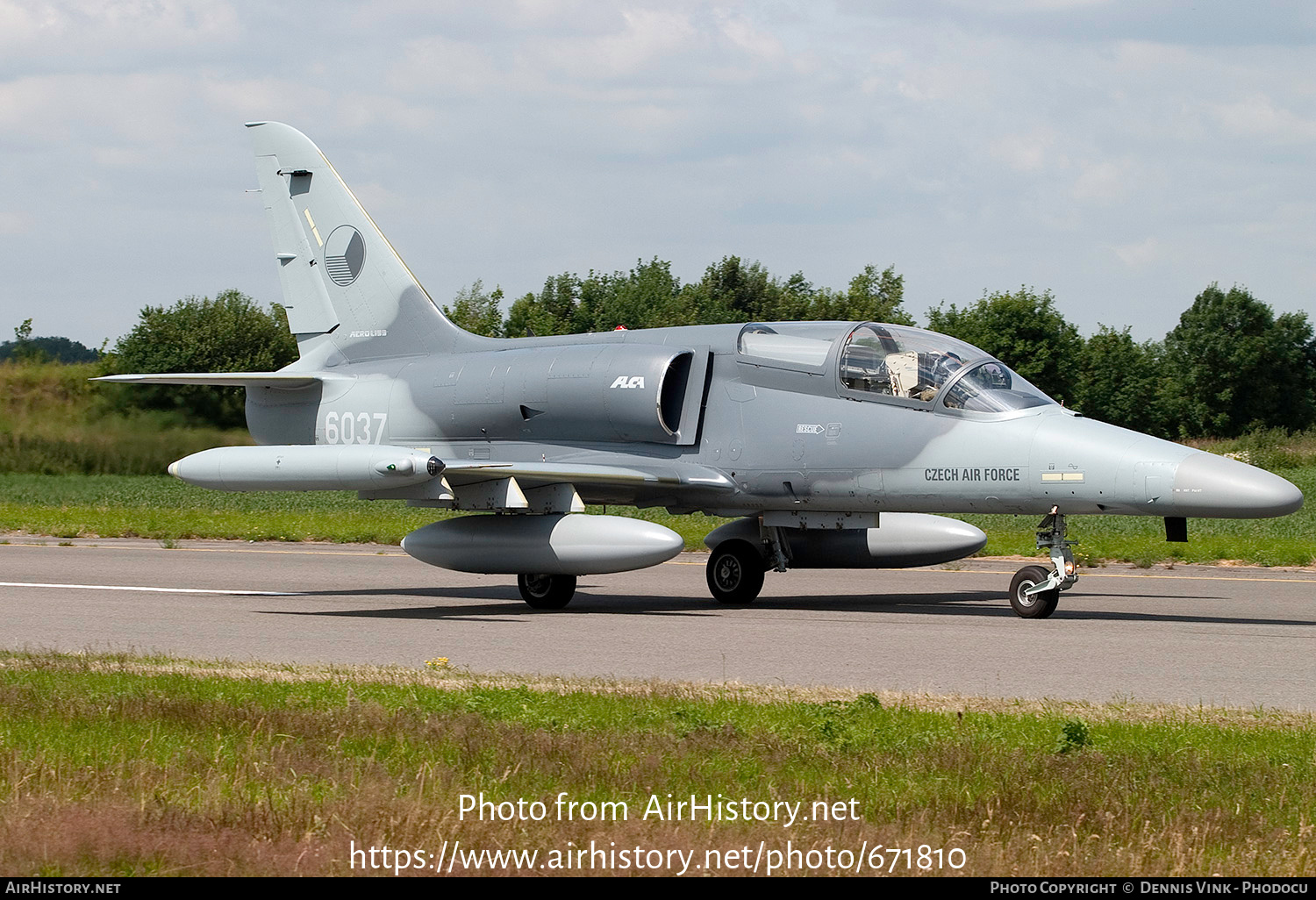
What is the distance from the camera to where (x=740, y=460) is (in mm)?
15531

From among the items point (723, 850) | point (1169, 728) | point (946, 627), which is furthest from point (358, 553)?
point (723, 850)

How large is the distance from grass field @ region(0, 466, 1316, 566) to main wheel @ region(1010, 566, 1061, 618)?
8.18 m

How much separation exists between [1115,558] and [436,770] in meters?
17.8

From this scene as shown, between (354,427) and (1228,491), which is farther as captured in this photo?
(354,427)

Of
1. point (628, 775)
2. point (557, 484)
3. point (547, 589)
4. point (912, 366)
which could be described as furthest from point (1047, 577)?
point (628, 775)

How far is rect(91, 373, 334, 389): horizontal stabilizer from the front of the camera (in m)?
17.0

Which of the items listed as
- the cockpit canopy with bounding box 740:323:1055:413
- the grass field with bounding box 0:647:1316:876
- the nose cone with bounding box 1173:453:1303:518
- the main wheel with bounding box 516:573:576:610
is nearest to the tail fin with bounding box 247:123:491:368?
the main wheel with bounding box 516:573:576:610

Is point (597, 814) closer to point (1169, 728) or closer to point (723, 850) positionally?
point (723, 850)

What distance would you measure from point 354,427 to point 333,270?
8.24 feet

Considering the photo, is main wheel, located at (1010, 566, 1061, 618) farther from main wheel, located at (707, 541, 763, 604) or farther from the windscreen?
main wheel, located at (707, 541, 763, 604)

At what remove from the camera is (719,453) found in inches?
617

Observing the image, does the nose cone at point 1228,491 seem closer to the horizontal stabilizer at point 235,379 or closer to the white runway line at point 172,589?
the white runway line at point 172,589

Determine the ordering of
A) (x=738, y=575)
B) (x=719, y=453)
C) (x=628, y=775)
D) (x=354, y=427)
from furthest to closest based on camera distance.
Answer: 1. (x=354, y=427)
2. (x=738, y=575)
3. (x=719, y=453)
4. (x=628, y=775)

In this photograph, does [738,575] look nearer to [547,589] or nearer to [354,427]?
[547,589]
